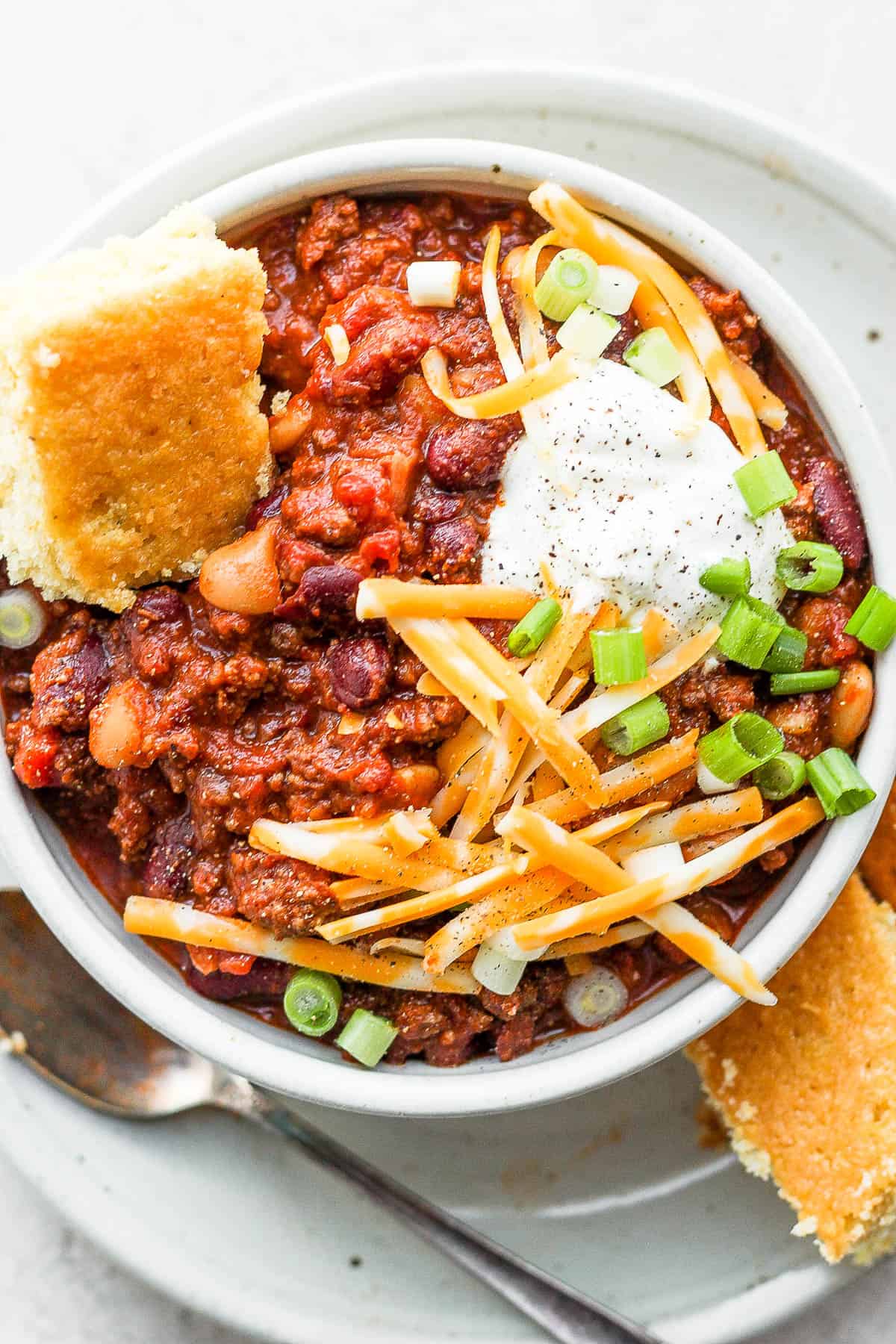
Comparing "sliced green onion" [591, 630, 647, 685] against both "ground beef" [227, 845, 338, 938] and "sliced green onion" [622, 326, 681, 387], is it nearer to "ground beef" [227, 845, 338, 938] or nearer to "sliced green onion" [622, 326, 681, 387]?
"sliced green onion" [622, 326, 681, 387]

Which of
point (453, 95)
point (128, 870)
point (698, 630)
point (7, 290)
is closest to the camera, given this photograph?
point (7, 290)

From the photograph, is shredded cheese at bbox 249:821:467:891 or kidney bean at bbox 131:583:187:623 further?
kidney bean at bbox 131:583:187:623

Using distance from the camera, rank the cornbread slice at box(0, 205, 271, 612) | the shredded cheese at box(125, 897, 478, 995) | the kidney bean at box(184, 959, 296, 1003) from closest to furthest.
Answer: the cornbread slice at box(0, 205, 271, 612) → the shredded cheese at box(125, 897, 478, 995) → the kidney bean at box(184, 959, 296, 1003)

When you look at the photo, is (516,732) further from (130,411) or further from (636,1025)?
(130,411)

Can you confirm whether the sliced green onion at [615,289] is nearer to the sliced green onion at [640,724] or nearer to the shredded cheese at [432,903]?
the sliced green onion at [640,724]

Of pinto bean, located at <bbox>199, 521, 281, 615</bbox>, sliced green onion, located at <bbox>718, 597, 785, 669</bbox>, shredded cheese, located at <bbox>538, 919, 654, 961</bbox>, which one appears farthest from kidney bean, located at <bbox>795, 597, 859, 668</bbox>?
pinto bean, located at <bbox>199, 521, 281, 615</bbox>

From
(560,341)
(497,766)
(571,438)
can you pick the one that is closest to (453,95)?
(560,341)

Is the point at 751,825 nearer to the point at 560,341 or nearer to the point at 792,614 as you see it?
the point at 792,614
